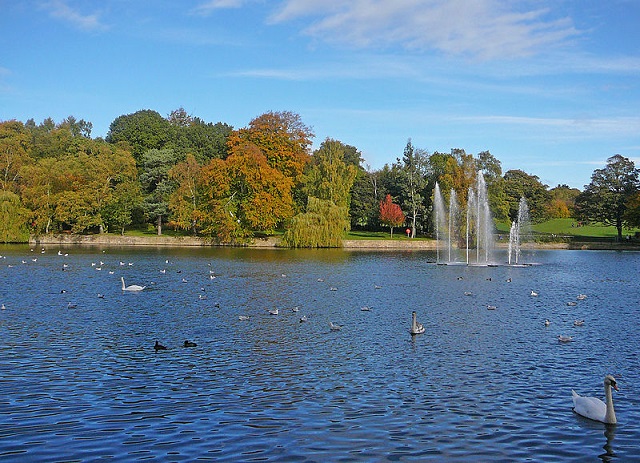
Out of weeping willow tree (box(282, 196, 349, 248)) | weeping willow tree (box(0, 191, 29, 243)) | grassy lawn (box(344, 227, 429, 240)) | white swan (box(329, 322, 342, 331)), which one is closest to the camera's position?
white swan (box(329, 322, 342, 331))

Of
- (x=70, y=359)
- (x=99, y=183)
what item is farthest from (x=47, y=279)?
(x=99, y=183)

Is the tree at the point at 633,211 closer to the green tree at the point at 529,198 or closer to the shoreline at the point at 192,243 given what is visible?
the shoreline at the point at 192,243

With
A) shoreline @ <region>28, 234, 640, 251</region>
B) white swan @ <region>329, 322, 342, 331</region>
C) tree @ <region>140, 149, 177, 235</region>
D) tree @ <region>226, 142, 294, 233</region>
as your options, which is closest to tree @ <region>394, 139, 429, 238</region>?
shoreline @ <region>28, 234, 640, 251</region>

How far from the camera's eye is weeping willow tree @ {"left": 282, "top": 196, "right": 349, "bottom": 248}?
264ft

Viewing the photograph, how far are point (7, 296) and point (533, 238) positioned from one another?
77.5 meters

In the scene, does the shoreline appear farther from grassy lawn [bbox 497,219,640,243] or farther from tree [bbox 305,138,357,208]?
grassy lawn [bbox 497,219,640,243]

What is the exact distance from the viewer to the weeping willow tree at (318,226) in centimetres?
8044

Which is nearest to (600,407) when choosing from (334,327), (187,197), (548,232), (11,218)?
(334,327)

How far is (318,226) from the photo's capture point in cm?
8075

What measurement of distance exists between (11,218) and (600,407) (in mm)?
82659

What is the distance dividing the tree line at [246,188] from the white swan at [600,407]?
67.3m

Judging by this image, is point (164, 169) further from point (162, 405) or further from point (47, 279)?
point (162, 405)

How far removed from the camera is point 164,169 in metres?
95.9

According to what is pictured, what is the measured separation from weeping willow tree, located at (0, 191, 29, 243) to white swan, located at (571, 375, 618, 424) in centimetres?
8179
